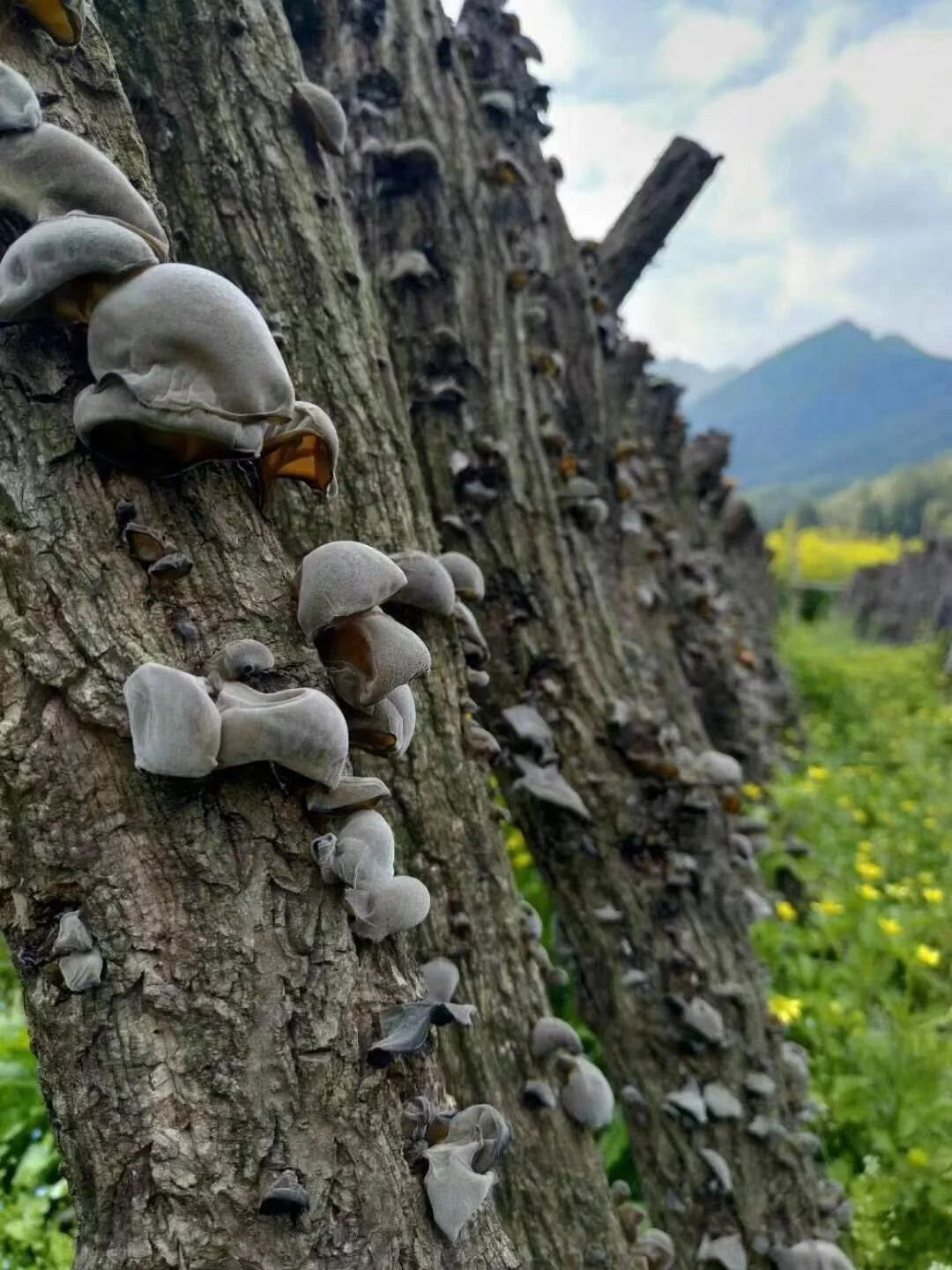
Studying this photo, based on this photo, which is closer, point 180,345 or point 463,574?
point 180,345

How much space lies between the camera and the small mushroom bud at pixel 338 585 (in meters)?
1.12

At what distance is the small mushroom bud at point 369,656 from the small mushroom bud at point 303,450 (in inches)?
9.7

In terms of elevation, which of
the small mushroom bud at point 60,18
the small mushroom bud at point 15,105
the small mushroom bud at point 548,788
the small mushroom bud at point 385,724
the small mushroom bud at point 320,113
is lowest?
the small mushroom bud at point 548,788

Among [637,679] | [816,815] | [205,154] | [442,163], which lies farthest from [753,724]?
[205,154]

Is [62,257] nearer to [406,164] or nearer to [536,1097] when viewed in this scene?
[536,1097]

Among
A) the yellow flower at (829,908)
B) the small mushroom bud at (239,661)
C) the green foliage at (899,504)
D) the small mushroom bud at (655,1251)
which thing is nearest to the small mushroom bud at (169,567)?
the small mushroom bud at (239,661)

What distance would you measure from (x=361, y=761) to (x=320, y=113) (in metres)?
1.33

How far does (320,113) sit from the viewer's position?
1688mm

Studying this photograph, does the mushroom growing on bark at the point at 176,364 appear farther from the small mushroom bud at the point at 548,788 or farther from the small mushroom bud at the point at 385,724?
the small mushroom bud at the point at 548,788

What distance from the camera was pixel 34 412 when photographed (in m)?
1.06

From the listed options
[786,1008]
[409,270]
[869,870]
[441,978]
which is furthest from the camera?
[869,870]

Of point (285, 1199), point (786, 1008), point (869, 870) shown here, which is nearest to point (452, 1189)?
point (285, 1199)

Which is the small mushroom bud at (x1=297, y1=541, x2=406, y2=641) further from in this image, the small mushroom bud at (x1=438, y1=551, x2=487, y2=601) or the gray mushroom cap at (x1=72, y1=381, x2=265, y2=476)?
the small mushroom bud at (x1=438, y1=551, x2=487, y2=601)

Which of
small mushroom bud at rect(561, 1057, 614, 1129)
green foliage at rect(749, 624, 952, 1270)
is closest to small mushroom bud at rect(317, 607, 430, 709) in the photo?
small mushroom bud at rect(561, 1057, 614, 1129)
